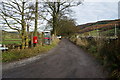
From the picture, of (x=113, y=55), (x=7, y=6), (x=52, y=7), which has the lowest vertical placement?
(x=113, y=55)

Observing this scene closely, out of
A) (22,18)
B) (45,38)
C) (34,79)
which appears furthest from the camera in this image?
(45,38)

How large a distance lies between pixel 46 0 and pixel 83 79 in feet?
53.9

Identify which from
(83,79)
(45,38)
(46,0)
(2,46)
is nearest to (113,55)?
(83,79)

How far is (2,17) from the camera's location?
25.3 ft

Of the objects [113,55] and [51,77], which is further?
[113,55]

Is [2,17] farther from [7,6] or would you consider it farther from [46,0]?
[46,0]

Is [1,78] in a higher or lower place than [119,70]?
lower

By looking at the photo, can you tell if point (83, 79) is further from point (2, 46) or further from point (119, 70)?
point (2, 46)

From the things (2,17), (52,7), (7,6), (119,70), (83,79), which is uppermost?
(52,7)

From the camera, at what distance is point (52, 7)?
1984 cm

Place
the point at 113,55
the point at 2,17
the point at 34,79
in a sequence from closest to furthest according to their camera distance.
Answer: the point at 34,79, the point at 113,55, the point at 2,17

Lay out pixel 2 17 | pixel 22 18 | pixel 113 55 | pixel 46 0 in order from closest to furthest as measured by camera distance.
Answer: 1. pixel 113 55
2. pixel 2 17
3. pixel 22 18
4. pixel 46 0

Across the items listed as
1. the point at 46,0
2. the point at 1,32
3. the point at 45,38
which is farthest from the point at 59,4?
the point at 1,32

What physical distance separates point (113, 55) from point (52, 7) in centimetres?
1758
